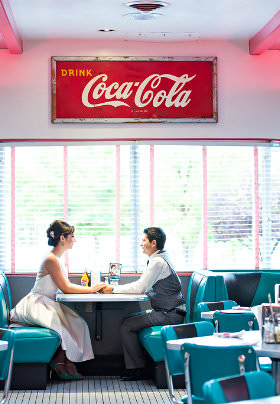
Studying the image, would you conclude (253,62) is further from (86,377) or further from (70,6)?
(86,377)

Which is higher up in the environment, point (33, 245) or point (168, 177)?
point (168, 177)

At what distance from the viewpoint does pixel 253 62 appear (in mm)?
8367

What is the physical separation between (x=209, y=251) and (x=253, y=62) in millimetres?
2387

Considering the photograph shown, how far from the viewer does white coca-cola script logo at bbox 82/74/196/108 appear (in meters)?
8.16

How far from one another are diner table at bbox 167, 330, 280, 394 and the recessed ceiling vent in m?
3.51

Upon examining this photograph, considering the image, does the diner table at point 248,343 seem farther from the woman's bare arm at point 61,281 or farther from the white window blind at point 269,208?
the white window blind at point 269,208

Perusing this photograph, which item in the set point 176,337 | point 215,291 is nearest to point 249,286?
point 215,291

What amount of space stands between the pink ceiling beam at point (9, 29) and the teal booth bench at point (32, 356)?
3.15m

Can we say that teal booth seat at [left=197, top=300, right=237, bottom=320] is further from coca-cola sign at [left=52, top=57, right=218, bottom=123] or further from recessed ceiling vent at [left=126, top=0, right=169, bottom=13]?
recessed ceiling vent at [left=126, top=0, right=169, bottom=13]

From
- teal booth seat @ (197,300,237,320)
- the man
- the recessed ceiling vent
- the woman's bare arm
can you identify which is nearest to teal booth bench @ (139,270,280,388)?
the man

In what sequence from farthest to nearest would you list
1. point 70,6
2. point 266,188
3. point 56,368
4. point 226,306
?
1. point 266,188
2. point 56,368
3. point 70,6
4. point 226,306

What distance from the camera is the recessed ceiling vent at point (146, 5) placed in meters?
6.86

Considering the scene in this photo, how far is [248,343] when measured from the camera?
15.2 feet

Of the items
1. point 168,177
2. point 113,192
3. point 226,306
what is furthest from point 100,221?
point 226,306
